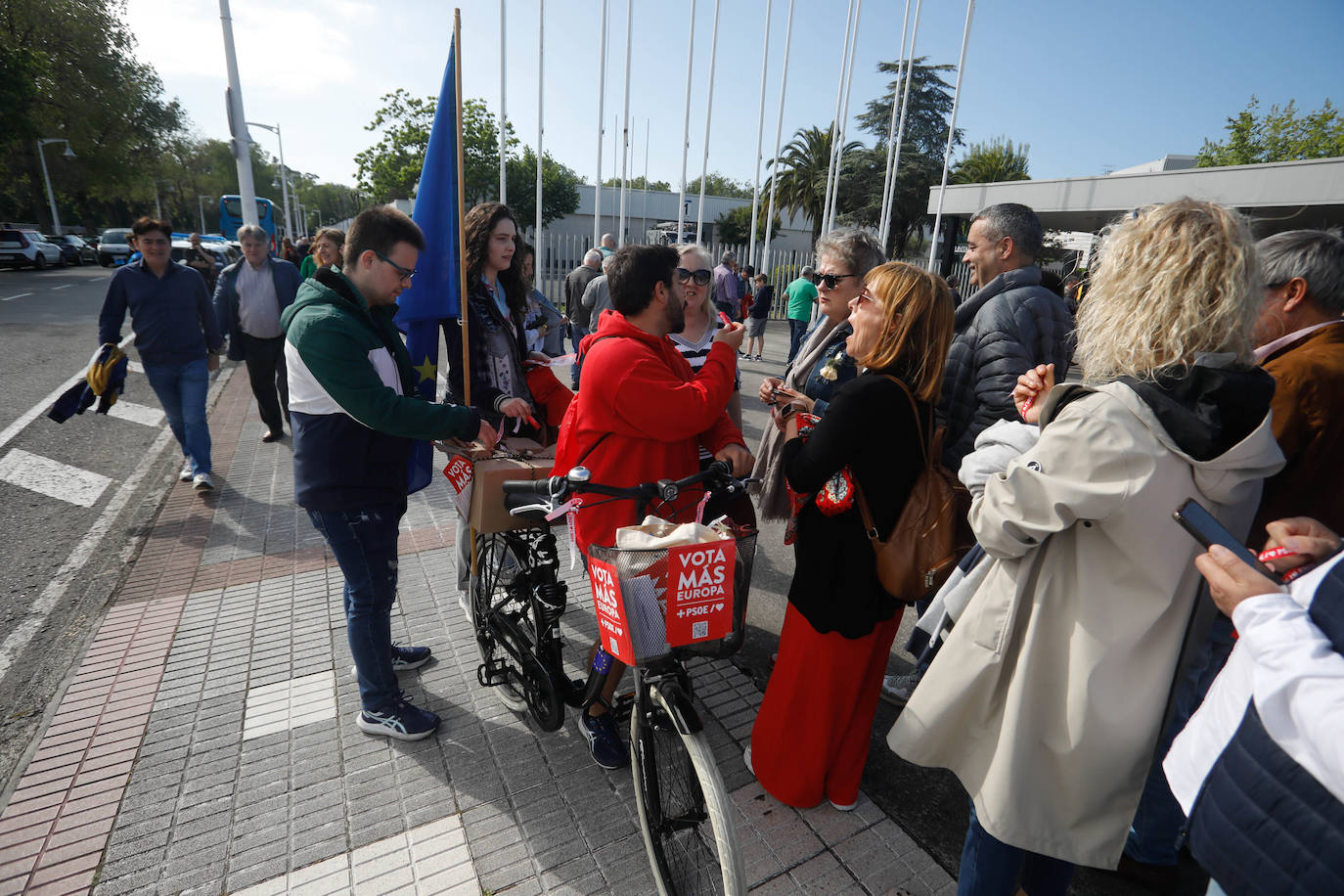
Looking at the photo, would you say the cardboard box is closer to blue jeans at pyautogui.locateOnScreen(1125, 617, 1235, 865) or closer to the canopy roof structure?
blue jeans at pyautogui.locateOnScreen(1125, 617, 1235, 865)

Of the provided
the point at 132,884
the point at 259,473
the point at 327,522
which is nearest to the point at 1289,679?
the point at 327,522


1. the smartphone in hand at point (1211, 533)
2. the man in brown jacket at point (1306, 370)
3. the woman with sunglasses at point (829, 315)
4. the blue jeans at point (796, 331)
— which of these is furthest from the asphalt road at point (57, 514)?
the blue jeans at point (796, 331)

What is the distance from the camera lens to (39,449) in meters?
6.45

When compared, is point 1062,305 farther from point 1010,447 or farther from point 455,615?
point 455,615

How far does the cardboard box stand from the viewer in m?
2.49

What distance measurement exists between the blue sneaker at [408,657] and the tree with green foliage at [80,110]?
36433 millimetres

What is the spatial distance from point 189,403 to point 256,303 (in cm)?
123

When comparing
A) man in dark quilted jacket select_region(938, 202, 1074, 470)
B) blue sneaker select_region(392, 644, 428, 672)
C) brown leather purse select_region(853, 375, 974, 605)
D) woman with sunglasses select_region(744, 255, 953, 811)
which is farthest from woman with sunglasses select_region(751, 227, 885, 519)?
blue sneaker select_region(392, 644, 428, 672)

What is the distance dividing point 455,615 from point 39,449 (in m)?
5.60

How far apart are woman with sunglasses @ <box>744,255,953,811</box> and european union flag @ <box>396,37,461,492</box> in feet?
5.42

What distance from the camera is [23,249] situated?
26000 millimetres

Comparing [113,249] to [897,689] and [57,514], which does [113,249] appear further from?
[897,689]

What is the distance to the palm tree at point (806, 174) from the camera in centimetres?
3634

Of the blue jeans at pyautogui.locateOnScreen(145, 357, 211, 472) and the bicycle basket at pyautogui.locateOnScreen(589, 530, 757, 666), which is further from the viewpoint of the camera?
the blue jeans at pyautogui.locateOnScreen(145, 357, 211, 472)
